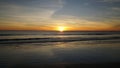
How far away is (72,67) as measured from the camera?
910 cm

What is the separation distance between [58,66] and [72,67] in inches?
26.9

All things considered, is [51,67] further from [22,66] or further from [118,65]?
[118,65]

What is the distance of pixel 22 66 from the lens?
9.22m

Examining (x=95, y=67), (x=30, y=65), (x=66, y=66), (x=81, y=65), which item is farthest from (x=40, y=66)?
(x=95, y=67)

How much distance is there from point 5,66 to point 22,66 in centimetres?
80

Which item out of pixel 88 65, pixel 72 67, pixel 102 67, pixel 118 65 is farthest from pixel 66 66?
pixel 118 65

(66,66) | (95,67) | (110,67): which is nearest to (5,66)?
(66,66)

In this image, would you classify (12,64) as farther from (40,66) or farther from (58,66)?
(58,66)

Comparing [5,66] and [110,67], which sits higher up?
[5,66]

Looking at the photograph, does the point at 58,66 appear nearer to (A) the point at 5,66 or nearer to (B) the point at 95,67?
(B) the point at 95,67

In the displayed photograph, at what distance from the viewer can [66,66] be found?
927 centimetres

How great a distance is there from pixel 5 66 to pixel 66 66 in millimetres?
2938

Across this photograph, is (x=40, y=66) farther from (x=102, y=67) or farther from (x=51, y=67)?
(x=102, y=67)

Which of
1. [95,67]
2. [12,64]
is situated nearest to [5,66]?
[12,64]
